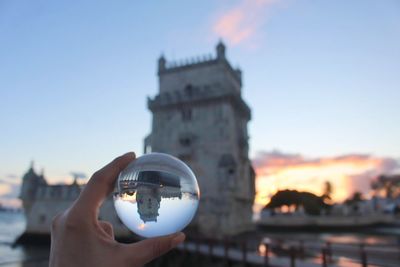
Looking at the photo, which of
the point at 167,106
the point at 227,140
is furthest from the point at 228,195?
the point at 167,106

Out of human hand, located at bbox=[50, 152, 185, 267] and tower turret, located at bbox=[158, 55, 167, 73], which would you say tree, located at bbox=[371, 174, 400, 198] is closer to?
tower turret, located at bbox=[158, 55, 167, 73]

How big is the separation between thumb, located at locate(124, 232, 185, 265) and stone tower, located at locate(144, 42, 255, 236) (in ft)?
→ 100

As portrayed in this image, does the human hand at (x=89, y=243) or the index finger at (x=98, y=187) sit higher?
the index finger at (x=98, y=187)

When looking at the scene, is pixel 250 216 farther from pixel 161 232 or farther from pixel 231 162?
pixel 161 232

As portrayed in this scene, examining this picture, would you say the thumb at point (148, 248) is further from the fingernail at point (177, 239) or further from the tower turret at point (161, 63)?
the tower turret at point (161, 63)

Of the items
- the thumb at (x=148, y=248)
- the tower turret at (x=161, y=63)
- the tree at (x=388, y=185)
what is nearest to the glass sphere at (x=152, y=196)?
the thumb at (x=148, y=248)

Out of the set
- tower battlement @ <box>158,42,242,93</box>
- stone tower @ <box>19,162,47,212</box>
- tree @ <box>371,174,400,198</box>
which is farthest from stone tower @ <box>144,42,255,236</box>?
tree @ <box>371,174,400,198</box>

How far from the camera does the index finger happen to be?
6.39ft

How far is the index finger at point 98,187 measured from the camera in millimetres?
1946

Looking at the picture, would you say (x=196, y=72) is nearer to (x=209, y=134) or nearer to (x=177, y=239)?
(x=209, y=134)

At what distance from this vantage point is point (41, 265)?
35.9ft

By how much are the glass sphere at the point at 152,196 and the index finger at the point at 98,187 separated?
16 centimetres

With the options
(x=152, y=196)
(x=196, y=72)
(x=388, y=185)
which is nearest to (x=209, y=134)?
(x=196, y=72)

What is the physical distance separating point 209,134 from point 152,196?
32.3 metres
